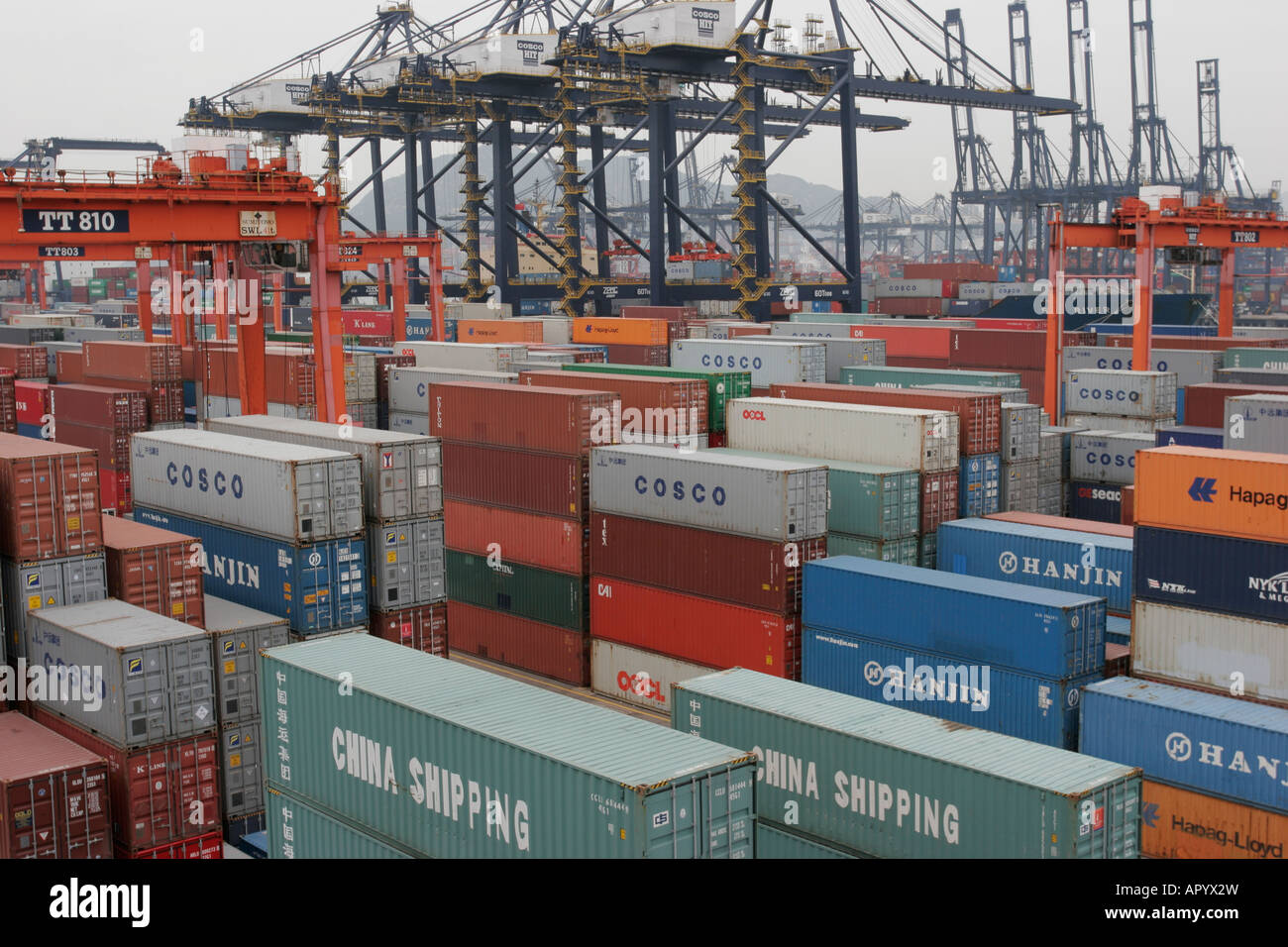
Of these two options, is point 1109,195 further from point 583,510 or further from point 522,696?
point 522,696

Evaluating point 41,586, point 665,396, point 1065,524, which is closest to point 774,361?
point 665,396

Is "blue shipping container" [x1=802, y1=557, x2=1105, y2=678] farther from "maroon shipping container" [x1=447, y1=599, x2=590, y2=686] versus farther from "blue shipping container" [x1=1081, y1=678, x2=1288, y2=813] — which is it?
"maroon shipping container" [x1=447, y1=599, x2=590, y2=686]

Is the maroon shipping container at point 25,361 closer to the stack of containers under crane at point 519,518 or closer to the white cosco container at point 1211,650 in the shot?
the stack of containers under crane at point 519,518

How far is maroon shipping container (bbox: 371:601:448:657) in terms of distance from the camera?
1005 inches

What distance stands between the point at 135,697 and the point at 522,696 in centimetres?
685

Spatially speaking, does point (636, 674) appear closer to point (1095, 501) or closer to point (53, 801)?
point (53, 801)

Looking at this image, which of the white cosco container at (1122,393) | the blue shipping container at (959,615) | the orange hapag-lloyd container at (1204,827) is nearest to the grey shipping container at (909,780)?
the orange hapag-lloyd container at (1204,827)

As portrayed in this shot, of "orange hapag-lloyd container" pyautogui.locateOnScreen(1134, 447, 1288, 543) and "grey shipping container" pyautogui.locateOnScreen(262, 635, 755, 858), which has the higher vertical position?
→ "orange hapag-lloyd container" pyautogui.locateOnScreen(1134, 447, 1288, 543)

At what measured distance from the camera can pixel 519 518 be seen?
31.9 m

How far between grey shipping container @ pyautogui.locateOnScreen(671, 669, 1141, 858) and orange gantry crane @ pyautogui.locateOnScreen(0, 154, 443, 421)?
760 inches

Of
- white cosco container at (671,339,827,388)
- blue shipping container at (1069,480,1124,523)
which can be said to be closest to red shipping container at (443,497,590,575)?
white cosco container at (671,339,827,388)
